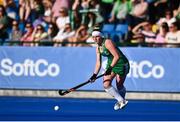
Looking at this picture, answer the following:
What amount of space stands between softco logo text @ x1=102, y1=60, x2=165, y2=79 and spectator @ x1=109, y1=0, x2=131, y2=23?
231cm

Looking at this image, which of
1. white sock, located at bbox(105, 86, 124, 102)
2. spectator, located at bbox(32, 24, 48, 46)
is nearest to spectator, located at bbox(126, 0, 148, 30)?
spectator, located at bbox(32, 24, 48, 46)

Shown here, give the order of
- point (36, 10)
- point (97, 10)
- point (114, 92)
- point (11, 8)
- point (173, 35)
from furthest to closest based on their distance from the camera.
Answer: point (11, 8) → point (36, 10) → point (97, 10) → point (173, 35) → point (114, 92)

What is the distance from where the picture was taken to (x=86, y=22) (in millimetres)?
17484

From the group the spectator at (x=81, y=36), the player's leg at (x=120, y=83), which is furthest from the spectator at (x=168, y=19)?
the player's leg at (x=120, y=83)

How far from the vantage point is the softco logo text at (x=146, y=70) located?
15.1 metres

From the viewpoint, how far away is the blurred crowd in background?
16.0 meters

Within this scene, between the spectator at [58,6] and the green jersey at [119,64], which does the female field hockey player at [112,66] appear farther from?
the spectator at [58,6]

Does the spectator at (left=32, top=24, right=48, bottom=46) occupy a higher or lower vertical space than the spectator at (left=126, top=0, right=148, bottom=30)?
lower

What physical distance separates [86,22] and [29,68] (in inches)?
104

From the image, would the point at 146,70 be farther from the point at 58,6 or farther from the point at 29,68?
the point at 58,6

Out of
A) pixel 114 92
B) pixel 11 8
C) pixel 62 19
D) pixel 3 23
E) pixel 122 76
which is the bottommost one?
pixel 114 92

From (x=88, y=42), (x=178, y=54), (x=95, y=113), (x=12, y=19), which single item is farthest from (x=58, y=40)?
(x=95, y=113)

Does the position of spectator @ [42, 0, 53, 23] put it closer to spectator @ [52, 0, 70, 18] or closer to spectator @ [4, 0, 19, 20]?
spectator @ [52, 0, 70, 18]

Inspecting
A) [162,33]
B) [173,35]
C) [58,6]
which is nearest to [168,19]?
[162,33]
